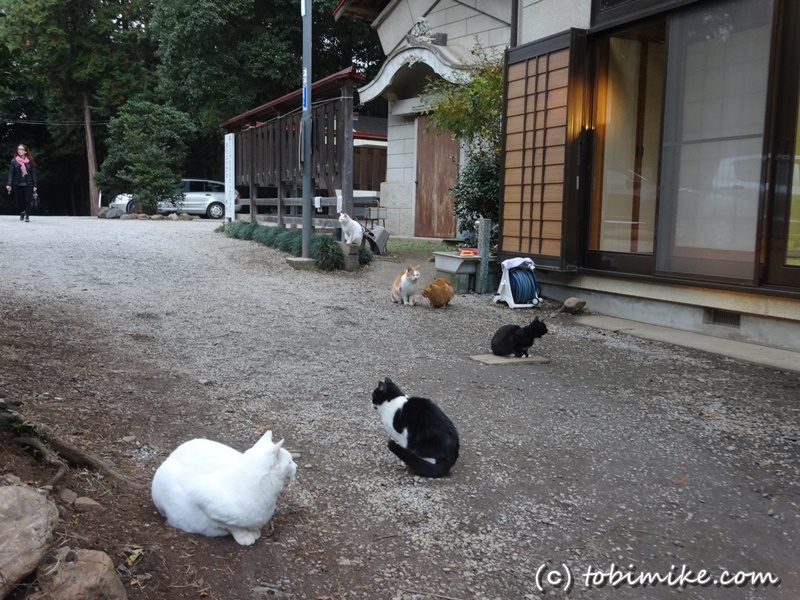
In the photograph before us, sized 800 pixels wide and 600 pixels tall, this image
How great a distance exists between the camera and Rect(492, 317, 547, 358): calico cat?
5.44m

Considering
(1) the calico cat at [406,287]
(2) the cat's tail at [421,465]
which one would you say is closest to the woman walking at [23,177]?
(1) the calico cat at [406,287]

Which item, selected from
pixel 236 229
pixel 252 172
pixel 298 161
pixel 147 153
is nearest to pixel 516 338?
pixel 298 161

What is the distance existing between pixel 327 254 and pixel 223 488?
7.74m

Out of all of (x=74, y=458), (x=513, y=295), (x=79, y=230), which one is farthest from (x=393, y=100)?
(x=74, y=458)

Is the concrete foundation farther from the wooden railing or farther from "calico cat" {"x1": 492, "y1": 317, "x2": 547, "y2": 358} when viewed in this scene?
the wooden railing

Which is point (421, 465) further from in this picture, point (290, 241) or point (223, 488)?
point (290, 241)

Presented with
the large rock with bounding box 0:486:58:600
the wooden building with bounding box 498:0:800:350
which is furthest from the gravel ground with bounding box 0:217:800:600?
the wooden building with bounding box 498:0:800:350

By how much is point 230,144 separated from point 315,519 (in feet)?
45.8

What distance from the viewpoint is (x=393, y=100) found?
49.3 feet

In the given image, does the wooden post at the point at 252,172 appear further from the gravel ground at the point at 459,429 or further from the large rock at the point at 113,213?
the large rock at the point at 113,213

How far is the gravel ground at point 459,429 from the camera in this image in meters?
2.51

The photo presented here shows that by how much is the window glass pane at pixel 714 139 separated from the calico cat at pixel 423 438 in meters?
3.88

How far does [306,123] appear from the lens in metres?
10.2

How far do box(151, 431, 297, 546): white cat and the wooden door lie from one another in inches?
464
